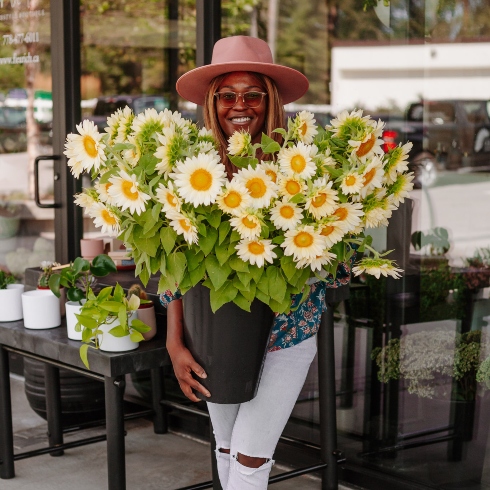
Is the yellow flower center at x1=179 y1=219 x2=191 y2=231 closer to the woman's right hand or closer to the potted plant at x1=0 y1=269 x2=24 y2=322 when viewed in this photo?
the woman's right hand

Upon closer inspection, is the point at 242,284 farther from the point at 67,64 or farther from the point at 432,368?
the point at 67,64

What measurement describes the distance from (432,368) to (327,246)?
159 cm

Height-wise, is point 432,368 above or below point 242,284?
below

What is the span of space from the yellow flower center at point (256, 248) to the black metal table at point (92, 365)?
0.96 meters

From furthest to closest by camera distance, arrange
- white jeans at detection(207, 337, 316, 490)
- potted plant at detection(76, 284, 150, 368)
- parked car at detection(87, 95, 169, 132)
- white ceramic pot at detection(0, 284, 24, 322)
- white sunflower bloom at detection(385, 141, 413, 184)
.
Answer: parked car at detection(87, 95, 169, 132) → white ceramic pot at detection(0, 284, 24, 322) → potted plant at detection(76, 284, 150, 368) → white jeans at detection(207, 337, 316, 490) → white sunflower bloom at detection(385, 141, 413, 184)

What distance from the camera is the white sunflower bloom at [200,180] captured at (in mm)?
2023

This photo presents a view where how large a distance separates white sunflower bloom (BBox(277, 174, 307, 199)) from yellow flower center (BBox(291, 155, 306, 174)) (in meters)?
0.02

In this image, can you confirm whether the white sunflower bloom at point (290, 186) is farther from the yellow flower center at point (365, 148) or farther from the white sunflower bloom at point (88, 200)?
the white sunflower bloom at point (88, 200)

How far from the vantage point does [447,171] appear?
348cm

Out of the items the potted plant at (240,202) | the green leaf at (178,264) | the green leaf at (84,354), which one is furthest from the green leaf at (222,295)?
the green leaf at (84,354)

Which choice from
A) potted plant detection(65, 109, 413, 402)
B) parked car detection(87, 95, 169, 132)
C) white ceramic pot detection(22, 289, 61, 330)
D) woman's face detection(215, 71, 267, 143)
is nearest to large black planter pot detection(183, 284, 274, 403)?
potted plant detection(65, 109, 413, 402)

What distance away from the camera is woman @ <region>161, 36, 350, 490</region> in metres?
2.50

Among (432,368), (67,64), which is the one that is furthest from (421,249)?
(67,64)

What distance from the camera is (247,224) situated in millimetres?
2045
